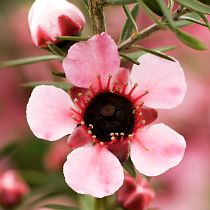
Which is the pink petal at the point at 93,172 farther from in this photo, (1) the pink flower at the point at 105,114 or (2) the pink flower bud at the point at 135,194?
(2) the pink flower bud at the point at 135,194

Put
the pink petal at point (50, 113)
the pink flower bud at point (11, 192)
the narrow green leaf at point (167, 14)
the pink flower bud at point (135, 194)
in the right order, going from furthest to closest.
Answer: the pink flower bud at point (11, 192) → the pink flower bud at point (135, 194) → the pink petal at point (50, 113) → the narrow green leaf at point (167, 14)

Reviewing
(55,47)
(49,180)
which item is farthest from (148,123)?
(49,180)

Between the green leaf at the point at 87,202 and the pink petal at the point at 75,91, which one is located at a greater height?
the pink petal at the point at 75,91

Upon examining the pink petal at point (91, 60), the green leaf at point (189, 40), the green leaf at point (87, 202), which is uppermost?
the green leaf at point (189, 40)

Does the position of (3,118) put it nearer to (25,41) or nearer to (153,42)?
(25,41)

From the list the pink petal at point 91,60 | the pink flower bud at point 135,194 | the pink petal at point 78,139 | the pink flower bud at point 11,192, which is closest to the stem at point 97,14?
the pink petal at point 91,60
